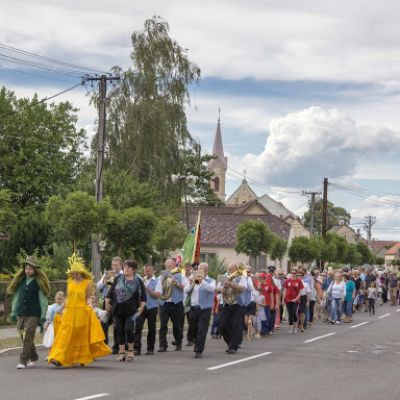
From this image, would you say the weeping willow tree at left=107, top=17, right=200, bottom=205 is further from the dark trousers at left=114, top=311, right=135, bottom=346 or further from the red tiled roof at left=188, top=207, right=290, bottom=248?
the dark trousers at left=114, top=311, right=135, bottom=346

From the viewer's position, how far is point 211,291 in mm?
16422

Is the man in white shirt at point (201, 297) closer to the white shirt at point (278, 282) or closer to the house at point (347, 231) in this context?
the white shirt at point (278, 282)

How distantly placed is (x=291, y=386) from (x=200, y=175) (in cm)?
7798

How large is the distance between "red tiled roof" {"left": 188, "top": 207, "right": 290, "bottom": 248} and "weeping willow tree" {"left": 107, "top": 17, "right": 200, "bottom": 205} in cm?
2535

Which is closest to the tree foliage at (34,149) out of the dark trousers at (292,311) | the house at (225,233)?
the house at (225,233)

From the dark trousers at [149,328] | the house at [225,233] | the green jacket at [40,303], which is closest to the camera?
the green jacket at [40,303]

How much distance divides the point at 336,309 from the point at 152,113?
904 inches

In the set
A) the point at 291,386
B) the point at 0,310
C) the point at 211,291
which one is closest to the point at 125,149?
the point at 0,310

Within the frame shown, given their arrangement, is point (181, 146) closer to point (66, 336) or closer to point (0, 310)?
point (0, 310)

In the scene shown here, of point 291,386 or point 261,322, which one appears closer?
point 291,386

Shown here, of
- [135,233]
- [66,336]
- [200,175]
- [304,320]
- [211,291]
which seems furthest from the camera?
[200,175]

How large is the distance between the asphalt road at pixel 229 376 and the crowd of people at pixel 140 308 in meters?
0.33

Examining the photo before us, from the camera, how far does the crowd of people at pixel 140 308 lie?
13875mm

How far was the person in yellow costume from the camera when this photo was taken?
13.7m
